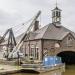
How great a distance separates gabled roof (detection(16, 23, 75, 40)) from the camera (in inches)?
1866

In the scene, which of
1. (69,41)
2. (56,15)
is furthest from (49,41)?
(56,15)

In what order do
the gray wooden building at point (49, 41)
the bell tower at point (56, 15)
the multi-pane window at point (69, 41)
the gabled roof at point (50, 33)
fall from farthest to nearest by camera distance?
the bell tower at point (56, 15), the multi-pane window at point (69, 41), the gabled roof at point (50, 33), the gray wooden building at point (49, 41)

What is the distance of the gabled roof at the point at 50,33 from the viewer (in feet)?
156

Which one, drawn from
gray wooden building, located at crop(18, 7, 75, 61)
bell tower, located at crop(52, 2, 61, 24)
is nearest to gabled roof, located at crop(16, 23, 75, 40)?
gray wooden building, located at crop(18, 7, 75, 61)

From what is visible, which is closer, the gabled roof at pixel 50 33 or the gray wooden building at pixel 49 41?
the gray wooden building at pixel 49 41

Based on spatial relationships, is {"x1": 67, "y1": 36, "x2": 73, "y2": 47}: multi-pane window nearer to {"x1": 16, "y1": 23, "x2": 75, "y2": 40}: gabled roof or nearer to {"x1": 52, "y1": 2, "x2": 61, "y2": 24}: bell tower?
{"x1": 16, "y1": 23, "x2": 75, "y2": 40}: gabled roof

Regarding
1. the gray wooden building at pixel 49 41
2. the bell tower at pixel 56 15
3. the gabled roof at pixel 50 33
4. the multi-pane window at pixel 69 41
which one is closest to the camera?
the gray wooden building at pixel 49 41

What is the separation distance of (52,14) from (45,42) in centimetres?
1007

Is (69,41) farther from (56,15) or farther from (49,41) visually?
(56,15)

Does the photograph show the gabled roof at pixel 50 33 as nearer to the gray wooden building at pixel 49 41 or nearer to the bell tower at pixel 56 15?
the gray wooden building at pixel 49 41

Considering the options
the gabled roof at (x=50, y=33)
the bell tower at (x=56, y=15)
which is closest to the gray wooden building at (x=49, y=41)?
the gabled roof at (x=50, y=33)

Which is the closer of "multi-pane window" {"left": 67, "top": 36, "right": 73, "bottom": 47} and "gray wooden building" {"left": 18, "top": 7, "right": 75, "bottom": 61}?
"gray wooden building" {"left": 18, "top": 7, "right": 75, "bottom": 61}

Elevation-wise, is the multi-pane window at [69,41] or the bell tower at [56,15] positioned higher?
the bell tower at [56,15]

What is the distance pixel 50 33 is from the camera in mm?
48531
